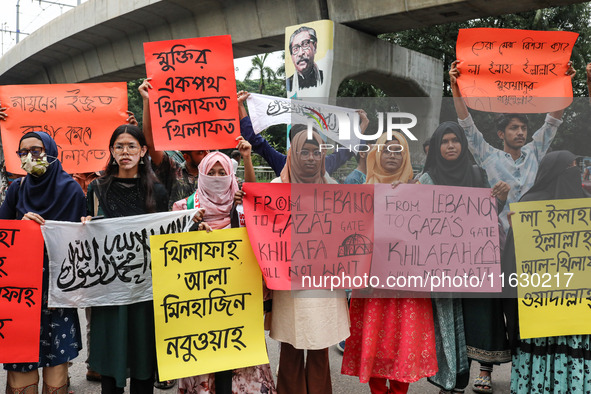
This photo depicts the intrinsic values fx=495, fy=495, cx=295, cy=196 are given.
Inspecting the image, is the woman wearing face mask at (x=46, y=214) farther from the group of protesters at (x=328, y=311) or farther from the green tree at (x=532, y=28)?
the green tree at (x=532, y=28)

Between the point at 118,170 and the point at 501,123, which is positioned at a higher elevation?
the point at 501,123

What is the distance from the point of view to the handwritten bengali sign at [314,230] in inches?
112

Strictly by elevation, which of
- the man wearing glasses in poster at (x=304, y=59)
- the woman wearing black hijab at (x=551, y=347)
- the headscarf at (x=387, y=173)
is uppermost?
the man wearing glasses in poster at (x=304, y=59)

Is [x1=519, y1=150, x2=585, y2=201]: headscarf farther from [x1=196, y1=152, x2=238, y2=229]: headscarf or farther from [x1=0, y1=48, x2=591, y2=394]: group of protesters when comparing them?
[x1=196, y1=152, x2=238, y2=229]: headscarf

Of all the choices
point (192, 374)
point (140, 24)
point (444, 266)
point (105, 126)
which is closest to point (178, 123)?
point (105, 126)

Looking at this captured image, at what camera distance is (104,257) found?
289 cm

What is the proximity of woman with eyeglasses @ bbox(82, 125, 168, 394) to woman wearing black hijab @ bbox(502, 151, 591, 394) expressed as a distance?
7.00 feet

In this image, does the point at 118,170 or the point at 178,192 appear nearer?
the point at 118,170

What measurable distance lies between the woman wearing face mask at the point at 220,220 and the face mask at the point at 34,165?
0.89 m

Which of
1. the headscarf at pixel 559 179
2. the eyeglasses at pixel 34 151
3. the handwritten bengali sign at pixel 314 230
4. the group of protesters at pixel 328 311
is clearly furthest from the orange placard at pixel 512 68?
the eyeglasses at pixel 34 151

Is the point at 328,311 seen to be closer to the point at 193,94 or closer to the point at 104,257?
the point at 104,257

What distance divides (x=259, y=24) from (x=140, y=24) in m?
3.86

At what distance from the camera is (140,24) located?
12.5 meters

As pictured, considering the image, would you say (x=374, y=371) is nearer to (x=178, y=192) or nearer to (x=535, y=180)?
(x=535, y=180)
